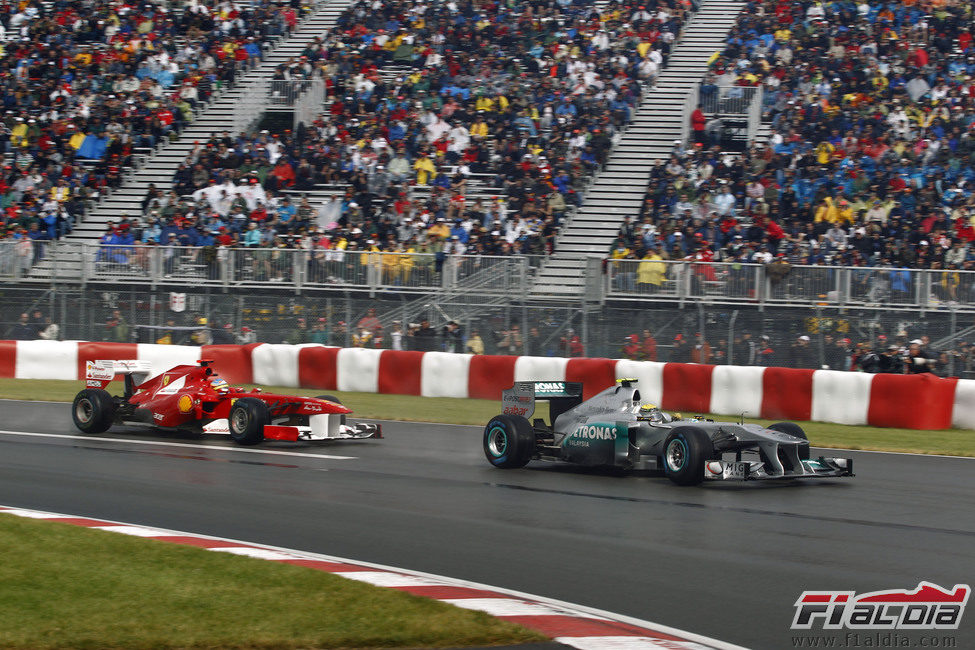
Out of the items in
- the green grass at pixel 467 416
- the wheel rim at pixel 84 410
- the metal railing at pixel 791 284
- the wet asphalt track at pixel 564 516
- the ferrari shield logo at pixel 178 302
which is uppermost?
the metal railing at pixel 791 284

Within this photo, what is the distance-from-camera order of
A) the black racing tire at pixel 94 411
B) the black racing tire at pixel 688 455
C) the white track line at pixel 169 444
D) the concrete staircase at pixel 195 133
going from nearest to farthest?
1. the black racing tire at pixel 688 455
2. the white track line at pixel 169 444
3. the black racing tire at pixel 94 411
4. the concrete staircase at pixel 195 133

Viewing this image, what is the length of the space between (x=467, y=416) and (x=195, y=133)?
17.5 meters

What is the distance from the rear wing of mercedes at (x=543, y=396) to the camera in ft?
40.6

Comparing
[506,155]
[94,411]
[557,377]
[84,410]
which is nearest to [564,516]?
[94,411]

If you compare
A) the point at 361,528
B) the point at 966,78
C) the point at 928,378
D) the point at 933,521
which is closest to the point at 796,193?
the point at 966,78

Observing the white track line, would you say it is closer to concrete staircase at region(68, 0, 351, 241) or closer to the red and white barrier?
the red and white barrier

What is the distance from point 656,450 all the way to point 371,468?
281 centimetres

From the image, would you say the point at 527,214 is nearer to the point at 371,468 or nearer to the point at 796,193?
the point at 796,193

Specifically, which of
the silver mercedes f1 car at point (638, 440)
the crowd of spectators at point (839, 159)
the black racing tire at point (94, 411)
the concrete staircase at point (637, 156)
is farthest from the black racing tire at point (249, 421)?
the crowd of spectators at point (839, 159)

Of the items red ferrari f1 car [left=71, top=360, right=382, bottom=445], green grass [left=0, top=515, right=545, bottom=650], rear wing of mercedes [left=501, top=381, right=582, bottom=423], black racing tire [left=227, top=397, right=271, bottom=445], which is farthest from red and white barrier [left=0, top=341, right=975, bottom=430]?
green grass [left=0, top=515, right=545, bottom=650]

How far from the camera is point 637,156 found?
27234mm

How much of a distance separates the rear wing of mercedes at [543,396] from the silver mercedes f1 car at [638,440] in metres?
0.01

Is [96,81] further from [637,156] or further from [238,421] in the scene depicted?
[238,421]

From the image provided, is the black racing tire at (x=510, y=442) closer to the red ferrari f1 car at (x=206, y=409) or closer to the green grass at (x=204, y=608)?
the red ferrari f1 car at (x=206, y=409)
